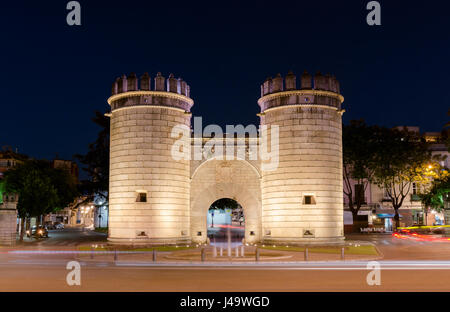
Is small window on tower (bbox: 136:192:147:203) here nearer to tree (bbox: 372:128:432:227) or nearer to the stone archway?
the stone archway

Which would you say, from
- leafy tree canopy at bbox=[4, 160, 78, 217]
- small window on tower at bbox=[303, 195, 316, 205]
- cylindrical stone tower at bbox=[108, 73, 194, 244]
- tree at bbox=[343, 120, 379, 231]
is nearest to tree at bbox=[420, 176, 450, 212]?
tree at bbox=[343, 120, 379, 231]

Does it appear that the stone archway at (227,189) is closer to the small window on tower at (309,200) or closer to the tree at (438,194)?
the small window on tower at (309,200)

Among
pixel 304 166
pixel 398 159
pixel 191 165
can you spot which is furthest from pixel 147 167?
pixel 398 159

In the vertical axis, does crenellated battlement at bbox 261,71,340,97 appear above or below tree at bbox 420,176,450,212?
above

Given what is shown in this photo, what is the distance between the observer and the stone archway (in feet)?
113

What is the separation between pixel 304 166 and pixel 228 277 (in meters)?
17.1

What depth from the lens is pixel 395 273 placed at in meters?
16.9

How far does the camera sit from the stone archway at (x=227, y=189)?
113 ft

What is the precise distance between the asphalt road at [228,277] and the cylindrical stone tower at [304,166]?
10.9 metres

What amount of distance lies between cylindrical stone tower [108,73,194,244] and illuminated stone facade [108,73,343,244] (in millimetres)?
64

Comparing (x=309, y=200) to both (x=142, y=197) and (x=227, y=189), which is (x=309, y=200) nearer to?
(x=227, y=189)

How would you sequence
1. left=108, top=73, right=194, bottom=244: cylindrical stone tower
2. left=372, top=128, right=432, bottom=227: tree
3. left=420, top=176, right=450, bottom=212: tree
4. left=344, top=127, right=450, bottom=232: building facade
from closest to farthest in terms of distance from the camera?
left=108, top=73, right=194, bottom=244: cylindrical stone tower
left=420, top=176, right=450, bottom=212: tree
left=372, top=128, right=432, bottom=227: tree
left=344, top=127, right=450, bottom=232: building facade

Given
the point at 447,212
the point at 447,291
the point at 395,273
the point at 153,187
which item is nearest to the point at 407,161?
the point at 447,212
